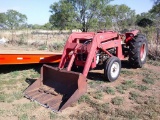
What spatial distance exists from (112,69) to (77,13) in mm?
32612

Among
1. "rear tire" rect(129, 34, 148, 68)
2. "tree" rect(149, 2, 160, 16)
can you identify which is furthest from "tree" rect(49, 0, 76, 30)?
"rear tire" rect(129, 34, 148, 68)

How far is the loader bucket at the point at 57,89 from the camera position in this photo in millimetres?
4482

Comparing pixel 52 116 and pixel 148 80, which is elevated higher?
pixel 148 80

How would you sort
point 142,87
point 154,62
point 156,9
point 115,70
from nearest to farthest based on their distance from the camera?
1. point 142,87
2. point 115,70
3. point 154,62
4. point 156,9

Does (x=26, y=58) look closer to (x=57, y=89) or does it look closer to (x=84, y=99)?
(x=57, y=89)

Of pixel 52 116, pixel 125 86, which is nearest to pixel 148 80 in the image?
pixel 125 86

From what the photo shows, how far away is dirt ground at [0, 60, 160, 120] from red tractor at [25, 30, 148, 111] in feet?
0.70

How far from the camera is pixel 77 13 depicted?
123 ft

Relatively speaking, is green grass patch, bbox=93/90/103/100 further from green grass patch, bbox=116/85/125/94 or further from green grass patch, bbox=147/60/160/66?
green grass patch, bbox=147/60/160/66

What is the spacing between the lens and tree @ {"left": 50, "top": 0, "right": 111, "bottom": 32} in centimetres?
3656

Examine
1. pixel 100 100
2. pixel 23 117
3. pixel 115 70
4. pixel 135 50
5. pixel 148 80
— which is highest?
pixel 135 50

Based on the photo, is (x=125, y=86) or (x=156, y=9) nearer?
(x=125, y=86)

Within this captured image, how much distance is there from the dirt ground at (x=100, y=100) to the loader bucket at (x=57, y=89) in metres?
0.15

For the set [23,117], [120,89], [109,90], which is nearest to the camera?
[23,117]
